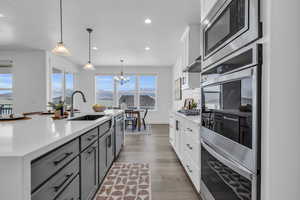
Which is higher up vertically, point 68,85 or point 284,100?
point 68,85

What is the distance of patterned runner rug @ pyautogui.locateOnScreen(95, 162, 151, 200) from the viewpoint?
1965mm

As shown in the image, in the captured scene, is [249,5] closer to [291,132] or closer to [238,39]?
[238,39]

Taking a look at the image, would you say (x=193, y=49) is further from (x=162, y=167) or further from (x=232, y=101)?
(x=232, y=101)

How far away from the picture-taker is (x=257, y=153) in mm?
842

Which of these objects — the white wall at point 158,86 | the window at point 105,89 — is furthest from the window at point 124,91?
the white wall at point 158,86

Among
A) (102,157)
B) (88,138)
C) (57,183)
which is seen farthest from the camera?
(102,157)

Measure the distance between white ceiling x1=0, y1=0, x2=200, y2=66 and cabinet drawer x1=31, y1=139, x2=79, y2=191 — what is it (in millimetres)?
2590

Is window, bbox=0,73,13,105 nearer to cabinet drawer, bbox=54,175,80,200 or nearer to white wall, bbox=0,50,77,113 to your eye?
white wall, bbox=0,50,77,113

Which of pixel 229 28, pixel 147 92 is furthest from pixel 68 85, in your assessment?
pixel 229 28

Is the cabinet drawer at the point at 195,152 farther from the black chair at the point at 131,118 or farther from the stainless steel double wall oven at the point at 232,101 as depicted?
the black chair at the point at 131,118

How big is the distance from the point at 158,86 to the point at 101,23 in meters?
4.93

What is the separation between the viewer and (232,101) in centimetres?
109

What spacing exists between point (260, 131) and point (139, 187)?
5.88 ft

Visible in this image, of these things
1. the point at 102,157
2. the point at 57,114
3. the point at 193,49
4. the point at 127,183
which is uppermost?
the point at 193,49
